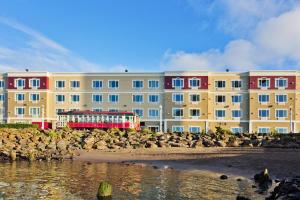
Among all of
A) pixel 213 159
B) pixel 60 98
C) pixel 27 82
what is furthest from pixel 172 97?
pixel 213 159

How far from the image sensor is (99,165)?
37219 mm

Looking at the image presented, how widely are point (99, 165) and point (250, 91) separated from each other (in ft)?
188

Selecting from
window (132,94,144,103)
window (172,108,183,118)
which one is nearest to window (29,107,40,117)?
window (132,94,144,103)

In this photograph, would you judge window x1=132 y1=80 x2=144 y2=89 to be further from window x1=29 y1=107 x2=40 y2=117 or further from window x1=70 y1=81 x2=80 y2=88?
window x1=29 y1=107 x2=40 y2=117

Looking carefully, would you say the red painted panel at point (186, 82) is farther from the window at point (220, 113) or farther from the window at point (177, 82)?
the window at point (220, 113)

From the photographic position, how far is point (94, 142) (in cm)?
5244

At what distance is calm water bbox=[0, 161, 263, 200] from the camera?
866 inches

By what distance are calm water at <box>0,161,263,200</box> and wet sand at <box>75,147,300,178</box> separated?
11.8 ft

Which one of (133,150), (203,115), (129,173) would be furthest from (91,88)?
(129,173)

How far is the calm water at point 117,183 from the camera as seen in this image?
22.0 m

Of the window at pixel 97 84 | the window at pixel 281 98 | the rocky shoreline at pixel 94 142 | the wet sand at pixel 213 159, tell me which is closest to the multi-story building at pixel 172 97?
the window at pixel 97 84

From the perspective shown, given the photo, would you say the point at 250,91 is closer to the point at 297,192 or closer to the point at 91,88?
the point at 91,88

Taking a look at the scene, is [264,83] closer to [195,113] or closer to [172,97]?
[195,113]

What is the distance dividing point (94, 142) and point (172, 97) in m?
40.0
